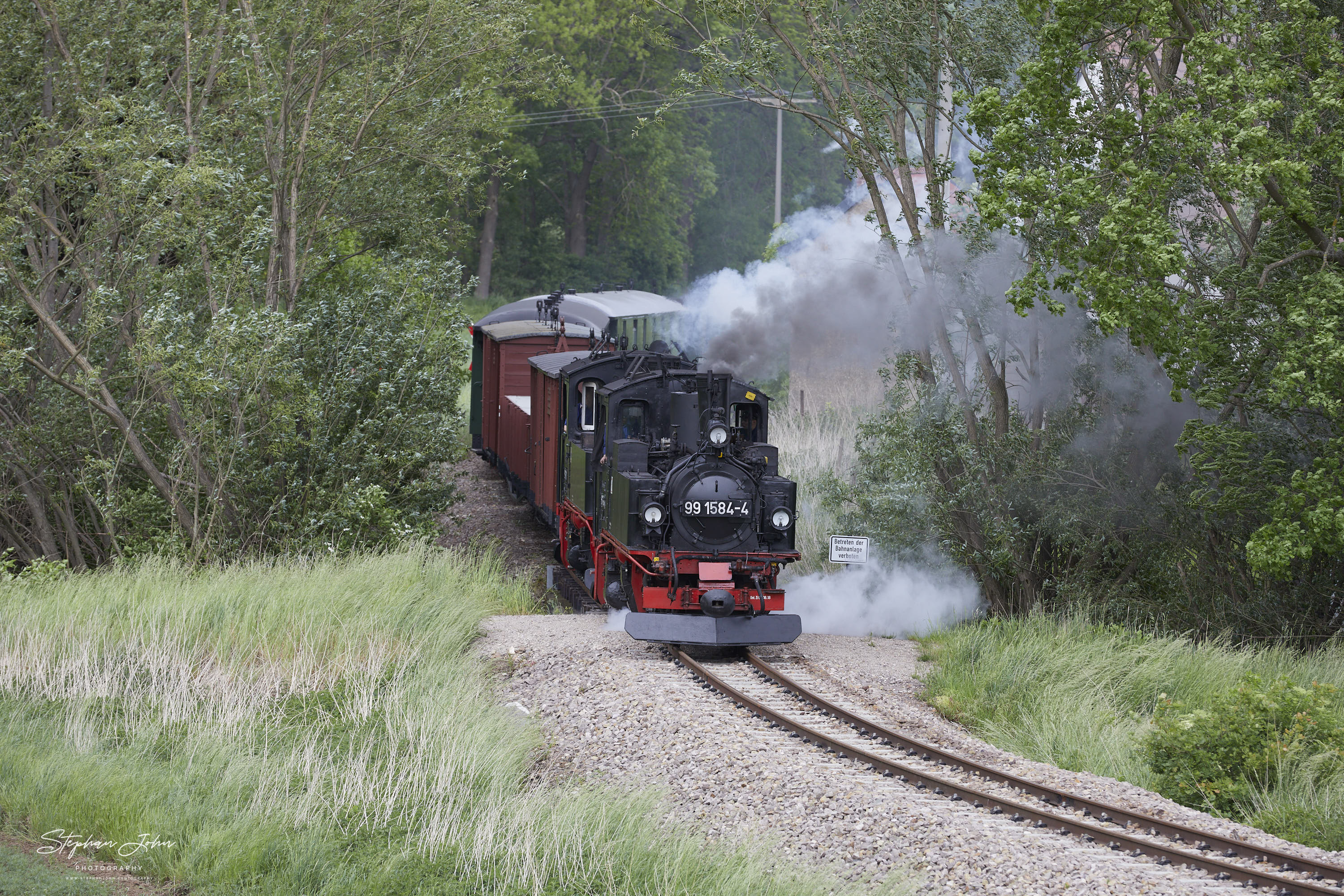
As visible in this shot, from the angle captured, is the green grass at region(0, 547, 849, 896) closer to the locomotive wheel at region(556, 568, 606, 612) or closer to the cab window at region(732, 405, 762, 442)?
the locomotive wheel at region(556, 568, 606, 612)

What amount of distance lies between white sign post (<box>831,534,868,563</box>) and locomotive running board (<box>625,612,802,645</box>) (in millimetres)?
700

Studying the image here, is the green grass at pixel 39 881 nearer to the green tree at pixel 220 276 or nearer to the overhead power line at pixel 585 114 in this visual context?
the green tree at pixel 220 276

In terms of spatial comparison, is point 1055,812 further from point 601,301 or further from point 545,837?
point 601,301

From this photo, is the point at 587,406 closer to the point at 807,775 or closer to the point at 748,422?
the point at 748,422

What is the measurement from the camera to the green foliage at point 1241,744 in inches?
333

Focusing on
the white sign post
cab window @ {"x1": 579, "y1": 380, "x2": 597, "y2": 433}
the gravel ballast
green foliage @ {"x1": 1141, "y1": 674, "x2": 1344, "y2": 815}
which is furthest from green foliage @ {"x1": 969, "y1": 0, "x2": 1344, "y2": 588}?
cab window @ {"x1": 579, "y1": 380, "x2": 597, "y2": 433}

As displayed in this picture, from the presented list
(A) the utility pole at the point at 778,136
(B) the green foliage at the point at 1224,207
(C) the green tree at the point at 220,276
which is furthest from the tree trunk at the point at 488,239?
(B) the green foliage at the point at 1224,207

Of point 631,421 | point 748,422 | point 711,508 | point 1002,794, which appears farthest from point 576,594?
point 1002,794

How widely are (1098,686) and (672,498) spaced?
13.3ft

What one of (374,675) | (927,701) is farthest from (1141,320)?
(374,675)

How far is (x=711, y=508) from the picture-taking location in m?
11.4

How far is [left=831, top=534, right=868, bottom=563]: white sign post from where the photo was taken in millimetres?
11452

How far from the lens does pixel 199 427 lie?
13.7m

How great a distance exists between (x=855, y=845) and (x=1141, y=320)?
19.8 feet
